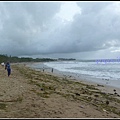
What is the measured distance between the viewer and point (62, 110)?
7.75 meters

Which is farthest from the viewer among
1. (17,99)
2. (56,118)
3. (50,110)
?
(17,99)

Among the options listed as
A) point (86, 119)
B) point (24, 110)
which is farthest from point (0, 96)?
point (86, 119)

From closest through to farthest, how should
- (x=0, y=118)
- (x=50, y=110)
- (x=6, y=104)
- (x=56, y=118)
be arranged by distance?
1. (x=0, y=118)
2. (x=56, y=118)
3. (x=50, y=110)
4. (x=6, y=104)

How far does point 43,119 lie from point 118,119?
3046 millimetres

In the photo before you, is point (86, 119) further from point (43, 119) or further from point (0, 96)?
point (0, 96)

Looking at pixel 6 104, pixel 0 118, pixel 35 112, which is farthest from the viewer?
pixel 6 104

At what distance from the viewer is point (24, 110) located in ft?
23.9

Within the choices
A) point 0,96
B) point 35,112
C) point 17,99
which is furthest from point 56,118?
point 0,96

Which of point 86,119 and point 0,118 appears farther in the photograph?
point 86,119

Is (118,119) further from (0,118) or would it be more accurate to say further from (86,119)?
(0,118)

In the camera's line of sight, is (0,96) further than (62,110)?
Yes

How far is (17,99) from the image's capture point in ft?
29.9

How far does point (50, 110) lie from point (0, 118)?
2117 millimetres

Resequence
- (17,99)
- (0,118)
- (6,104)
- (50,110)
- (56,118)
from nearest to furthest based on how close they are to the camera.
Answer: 1. (0,118)
2. (56,118)
3. (50,110)
4. (6,104)
5. (17,99)
